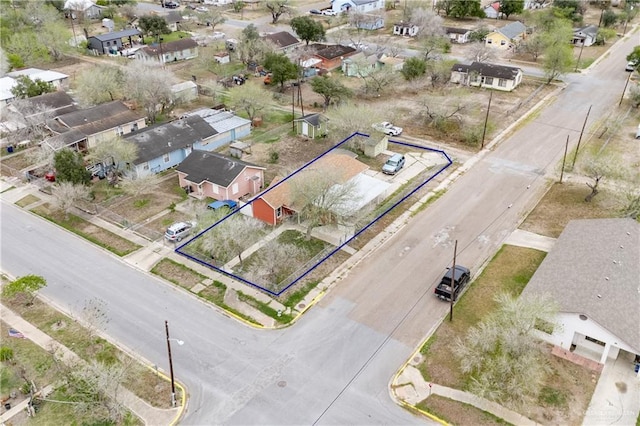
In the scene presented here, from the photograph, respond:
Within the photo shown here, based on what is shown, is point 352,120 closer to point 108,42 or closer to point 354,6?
point 108,42

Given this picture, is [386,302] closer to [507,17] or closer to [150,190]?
[150,190]

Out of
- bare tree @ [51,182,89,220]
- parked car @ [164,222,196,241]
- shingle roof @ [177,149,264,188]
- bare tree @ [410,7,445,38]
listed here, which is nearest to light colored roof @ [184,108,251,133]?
shingle roof @ [177,149,264,188]

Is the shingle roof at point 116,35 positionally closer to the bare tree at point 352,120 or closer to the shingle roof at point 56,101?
the shingle roof at point 56,101

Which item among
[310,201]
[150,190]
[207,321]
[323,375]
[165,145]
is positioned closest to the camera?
[323,375]

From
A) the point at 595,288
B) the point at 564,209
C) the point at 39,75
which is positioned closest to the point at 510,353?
the point at 595,288

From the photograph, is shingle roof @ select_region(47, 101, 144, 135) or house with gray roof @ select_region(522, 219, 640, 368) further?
shingle roof @ select_region(47, 101, 144, 135)

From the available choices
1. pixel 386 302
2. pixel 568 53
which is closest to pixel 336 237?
pixel 386 302

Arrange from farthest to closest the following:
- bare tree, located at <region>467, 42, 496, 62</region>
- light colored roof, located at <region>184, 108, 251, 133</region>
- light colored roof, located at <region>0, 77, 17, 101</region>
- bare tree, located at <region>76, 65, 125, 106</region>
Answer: bare tree, located at <region>467, 42, 496, 62</region>, light colored roof, located at <region>0, 77, 17, 101</region>, bare tree, located at <region>76, 65, 125, 106</region>, light colored roof, located at <region>184, 108, 251, 133</region>

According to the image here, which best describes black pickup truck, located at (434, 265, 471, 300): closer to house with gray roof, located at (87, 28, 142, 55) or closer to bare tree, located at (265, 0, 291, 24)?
house with gray roof, located at (87, 28, 142, 55)
